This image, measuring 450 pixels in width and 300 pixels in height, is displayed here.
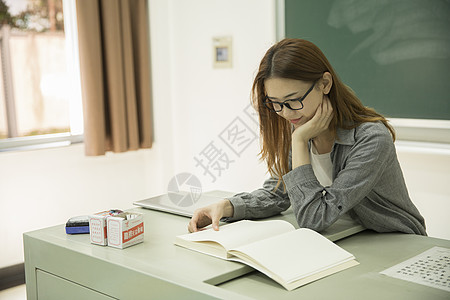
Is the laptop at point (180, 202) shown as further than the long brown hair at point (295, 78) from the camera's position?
Yes

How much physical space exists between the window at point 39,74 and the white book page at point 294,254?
8.10ft

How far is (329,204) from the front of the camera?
58.2 inches

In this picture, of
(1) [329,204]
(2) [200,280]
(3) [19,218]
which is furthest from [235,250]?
(3) [19,218]

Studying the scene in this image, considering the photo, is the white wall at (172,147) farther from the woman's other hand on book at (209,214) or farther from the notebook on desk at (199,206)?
the woman's other hand on book at (209,214)

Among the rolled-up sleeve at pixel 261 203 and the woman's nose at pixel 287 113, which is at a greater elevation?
the woman's nose at pixel 287 113

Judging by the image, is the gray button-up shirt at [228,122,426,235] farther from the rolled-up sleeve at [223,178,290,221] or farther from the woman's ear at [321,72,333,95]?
the woman's ear at [321,72,333,95]

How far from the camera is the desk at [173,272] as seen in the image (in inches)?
43.1

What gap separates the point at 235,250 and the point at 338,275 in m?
0.25

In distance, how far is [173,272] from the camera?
1.18 metres

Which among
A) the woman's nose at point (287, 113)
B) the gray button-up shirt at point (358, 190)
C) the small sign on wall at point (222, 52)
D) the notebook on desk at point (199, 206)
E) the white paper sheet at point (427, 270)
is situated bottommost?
the white paper sheet at point (427, 270)

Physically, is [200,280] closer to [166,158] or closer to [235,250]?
[235,250]

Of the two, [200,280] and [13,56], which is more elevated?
[13,56]

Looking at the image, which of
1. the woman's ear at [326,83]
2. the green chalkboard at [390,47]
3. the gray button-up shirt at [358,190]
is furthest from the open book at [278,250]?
the green chalkboard at [390,47]

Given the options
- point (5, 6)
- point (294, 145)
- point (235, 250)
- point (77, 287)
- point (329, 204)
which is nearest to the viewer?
point (235, 250)
